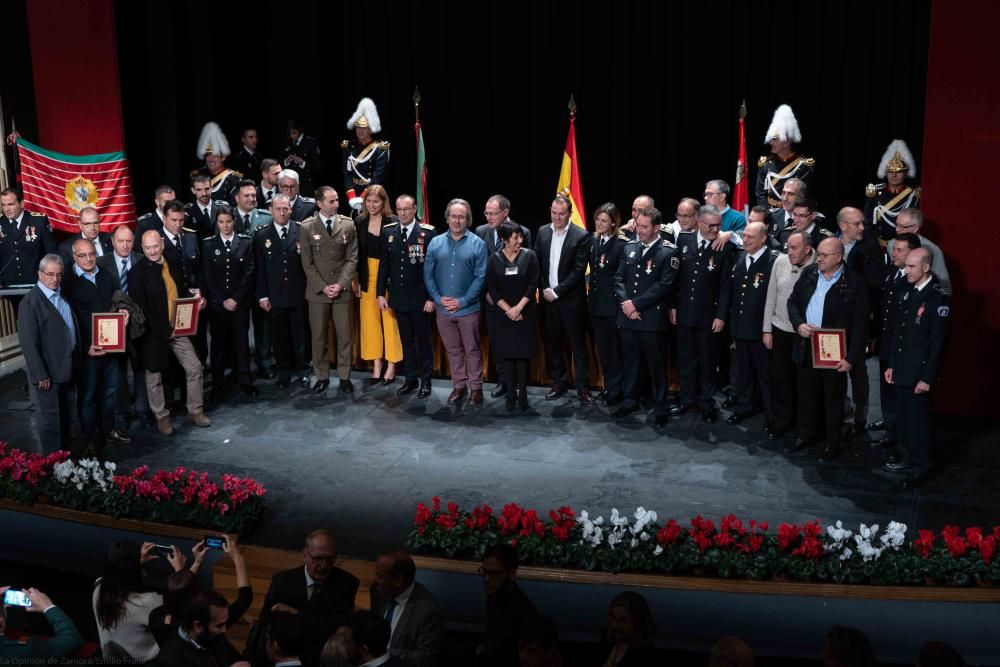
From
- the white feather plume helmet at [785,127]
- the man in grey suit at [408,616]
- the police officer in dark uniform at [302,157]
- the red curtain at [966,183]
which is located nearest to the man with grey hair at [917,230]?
the red curtain at [966,183]

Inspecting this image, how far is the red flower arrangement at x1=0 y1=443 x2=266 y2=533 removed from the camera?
6637 mm

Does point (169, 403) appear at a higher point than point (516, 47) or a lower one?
lower

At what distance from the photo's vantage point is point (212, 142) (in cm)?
1124

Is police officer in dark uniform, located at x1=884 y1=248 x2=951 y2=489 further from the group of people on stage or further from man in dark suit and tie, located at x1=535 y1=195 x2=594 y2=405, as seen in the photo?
man in dark suit and tie, located at x1=535 y1=195 x2=594 y2=405

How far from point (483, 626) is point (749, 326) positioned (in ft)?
10.3

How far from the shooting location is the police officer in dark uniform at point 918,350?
6.93 m

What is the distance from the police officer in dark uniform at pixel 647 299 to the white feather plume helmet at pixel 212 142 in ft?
15.9

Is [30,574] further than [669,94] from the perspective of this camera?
No

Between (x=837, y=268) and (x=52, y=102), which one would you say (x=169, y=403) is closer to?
(x=52, y=102)

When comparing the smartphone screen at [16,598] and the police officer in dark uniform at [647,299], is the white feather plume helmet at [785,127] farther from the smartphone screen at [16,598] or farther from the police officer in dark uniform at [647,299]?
the smartphone screen at [16,598]

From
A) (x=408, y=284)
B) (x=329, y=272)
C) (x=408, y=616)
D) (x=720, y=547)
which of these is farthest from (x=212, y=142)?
(x=408, y=616)

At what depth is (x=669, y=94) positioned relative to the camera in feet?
37.4

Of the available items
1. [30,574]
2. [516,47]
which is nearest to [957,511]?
[30,574]

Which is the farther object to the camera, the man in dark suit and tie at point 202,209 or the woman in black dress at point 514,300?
the man in dark suit and tie at point 202,209
